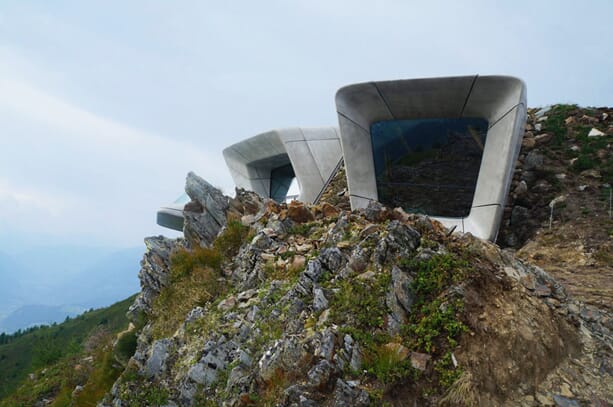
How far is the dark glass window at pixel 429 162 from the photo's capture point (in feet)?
46.0

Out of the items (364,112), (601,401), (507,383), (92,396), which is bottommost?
(92,396)

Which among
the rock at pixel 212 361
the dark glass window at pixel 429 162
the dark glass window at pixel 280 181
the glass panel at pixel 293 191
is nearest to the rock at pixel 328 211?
the rock at pixel 212 361

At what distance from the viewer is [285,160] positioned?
2334 centimetres

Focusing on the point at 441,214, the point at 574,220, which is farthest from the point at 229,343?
the point at 574,220

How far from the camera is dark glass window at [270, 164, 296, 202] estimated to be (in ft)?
77.2

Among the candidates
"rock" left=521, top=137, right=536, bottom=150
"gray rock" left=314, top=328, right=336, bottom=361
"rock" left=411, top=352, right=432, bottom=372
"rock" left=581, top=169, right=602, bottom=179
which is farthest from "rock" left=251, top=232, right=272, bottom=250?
"rock" left=521, top=137, right=536, bottom=150

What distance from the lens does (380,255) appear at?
6.89 m

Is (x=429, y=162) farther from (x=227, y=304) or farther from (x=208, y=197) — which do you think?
(x=227, y=304)

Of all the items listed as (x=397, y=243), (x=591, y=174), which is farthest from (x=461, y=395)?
(x=591, y=174)

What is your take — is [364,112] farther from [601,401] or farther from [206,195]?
[601,401]

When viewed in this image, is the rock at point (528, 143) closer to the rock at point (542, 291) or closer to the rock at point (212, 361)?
the rock at point (542, 291)

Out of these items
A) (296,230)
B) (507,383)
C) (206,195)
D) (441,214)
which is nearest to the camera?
(507,383)

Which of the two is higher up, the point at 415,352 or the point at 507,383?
the point at 415,352

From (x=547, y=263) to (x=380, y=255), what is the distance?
6.60 meters
